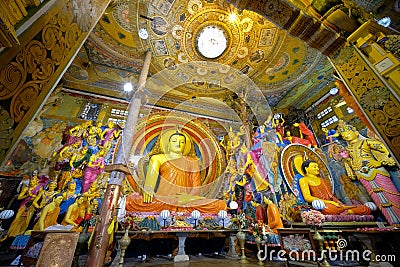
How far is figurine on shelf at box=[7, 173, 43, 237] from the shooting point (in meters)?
3.88

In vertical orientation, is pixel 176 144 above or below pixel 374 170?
above

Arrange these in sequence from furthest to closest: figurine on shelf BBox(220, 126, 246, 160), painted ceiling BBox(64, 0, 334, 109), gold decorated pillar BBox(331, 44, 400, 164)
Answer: figurine on shelf BBox(220, 126, 246, 160)
painted ceiling BBox(64, 0, 334, 109)
gold decorated pillar BBox(331, 44, 400, 164)

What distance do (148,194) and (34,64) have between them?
4.62 metres

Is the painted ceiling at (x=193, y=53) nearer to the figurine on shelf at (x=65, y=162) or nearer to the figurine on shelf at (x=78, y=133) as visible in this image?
the figurine on shelf at (x=78, y=133)

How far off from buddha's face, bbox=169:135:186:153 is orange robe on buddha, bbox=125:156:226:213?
16.0 inches

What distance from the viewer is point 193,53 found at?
6465 mm

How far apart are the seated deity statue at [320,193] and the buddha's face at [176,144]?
14.4ft

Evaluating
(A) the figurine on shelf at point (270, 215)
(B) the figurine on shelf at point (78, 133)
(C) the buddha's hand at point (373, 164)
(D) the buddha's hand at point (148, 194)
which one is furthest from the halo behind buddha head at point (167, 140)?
(C) the buddha's hand at point (373, 164)

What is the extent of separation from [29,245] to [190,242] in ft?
11.1

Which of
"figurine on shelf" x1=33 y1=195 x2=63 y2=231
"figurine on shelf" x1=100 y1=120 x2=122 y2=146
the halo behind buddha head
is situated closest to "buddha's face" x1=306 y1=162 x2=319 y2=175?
the halo behind buddha head

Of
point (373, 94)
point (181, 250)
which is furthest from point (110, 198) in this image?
point (373, 94)

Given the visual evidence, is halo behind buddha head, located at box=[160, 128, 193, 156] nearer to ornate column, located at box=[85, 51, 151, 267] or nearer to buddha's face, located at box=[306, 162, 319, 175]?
ornate column, located at box=[85, 51, 151, 267]

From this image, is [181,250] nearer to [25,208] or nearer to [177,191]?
[177,191]

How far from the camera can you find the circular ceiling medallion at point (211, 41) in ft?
19.4
